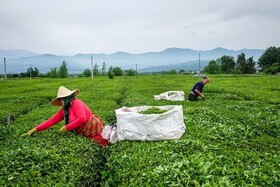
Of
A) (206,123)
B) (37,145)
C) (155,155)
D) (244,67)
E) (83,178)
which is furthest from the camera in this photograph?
(244,67)

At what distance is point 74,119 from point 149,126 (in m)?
2.05

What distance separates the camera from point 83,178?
5.88m

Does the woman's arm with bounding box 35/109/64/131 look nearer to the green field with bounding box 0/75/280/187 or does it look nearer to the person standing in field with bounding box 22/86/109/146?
the person standing in field with bounding box 22/86/109/146

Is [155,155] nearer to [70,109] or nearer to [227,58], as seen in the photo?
[70,109]

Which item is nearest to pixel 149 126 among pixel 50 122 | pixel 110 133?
pixel 110 133

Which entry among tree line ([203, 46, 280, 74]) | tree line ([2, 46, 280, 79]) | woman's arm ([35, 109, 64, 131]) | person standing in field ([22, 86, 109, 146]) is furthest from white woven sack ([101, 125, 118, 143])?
tree line ([203, 46, 280, 74])

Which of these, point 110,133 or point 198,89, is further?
point 198,89

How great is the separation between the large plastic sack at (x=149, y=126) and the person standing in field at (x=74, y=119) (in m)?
0.91

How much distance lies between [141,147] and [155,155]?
642mm

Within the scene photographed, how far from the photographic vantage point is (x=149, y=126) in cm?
741

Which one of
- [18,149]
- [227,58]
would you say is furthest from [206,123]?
[227,58]

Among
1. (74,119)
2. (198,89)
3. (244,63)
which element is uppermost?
(244,63)

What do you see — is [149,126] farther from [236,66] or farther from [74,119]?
[236,66]

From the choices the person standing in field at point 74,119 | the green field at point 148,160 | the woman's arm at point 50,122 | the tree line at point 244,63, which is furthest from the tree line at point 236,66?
the green field at point 148,160
